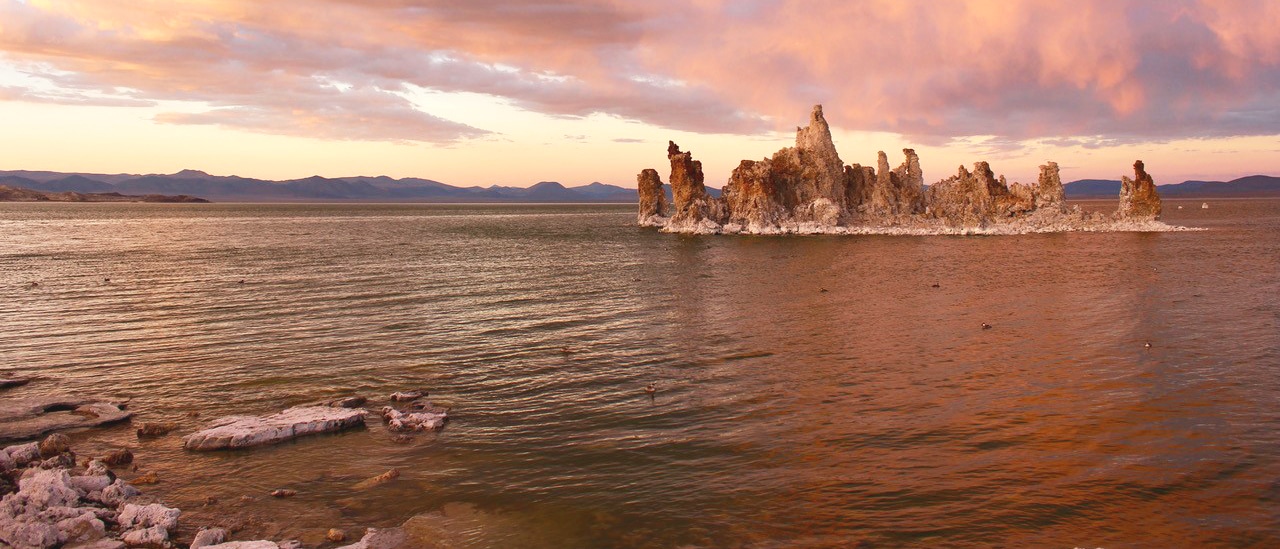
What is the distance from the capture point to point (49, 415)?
58.0 ft

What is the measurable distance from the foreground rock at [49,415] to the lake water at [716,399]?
0.86 metres

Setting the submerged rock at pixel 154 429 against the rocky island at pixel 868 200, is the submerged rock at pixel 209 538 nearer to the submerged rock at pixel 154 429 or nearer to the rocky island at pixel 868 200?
the submerged rock at pixel 154 429

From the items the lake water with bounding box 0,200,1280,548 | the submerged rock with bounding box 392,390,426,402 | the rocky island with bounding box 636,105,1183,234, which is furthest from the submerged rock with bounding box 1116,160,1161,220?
the submerged rock with bounding box 392,390,426,402

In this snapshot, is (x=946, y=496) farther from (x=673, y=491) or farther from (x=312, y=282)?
(x=312, y=282)

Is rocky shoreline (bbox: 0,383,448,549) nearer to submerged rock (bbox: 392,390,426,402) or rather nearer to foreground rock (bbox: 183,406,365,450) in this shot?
foreground rock (bbox: 183,406,365,450)

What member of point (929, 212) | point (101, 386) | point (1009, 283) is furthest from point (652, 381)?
point (929, 212)

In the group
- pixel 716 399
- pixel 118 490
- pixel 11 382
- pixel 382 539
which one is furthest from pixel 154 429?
pixel 716 399

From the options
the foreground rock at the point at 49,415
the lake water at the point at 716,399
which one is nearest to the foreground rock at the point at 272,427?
the lake water at the point at 716,399

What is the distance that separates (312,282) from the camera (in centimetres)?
4391

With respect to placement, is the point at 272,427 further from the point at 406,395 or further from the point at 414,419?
the point at 406,395

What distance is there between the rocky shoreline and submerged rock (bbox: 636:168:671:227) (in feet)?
316

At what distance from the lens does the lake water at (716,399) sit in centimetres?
1262

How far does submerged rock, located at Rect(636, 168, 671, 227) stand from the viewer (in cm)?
11206

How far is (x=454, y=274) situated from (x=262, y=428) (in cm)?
3296
